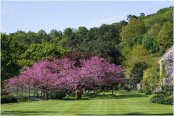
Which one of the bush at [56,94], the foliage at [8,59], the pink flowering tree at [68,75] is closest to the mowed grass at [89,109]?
the bush at [56,94]

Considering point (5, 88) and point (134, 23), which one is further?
point (134, 23)

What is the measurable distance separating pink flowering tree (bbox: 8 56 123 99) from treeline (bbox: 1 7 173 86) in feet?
13.2

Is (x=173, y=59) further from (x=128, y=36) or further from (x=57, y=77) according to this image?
(x=128, y=36)

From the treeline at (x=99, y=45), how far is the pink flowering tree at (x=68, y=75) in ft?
13.2

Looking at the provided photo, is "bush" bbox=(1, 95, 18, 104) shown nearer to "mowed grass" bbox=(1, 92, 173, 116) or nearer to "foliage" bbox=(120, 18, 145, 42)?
"mowed grass" bbox=(1, 92, 173, 116)

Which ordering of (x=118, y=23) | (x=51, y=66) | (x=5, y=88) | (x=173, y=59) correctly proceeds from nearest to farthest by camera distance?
(x=173, y=59), (x=5, y=88), (x=51, y=66), (x=118, y=23)

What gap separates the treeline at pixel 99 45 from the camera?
62869mm

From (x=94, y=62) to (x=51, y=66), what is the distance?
18.8ft

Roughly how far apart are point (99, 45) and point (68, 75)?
31.4 meters

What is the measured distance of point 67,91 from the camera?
5559 centimetres

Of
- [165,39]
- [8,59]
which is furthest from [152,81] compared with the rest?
[165,39]

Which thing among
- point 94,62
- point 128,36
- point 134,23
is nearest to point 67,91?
point 94,62

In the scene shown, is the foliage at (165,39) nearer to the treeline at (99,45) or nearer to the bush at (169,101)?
the treeline at (99,45)

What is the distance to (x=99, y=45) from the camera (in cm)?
8462
